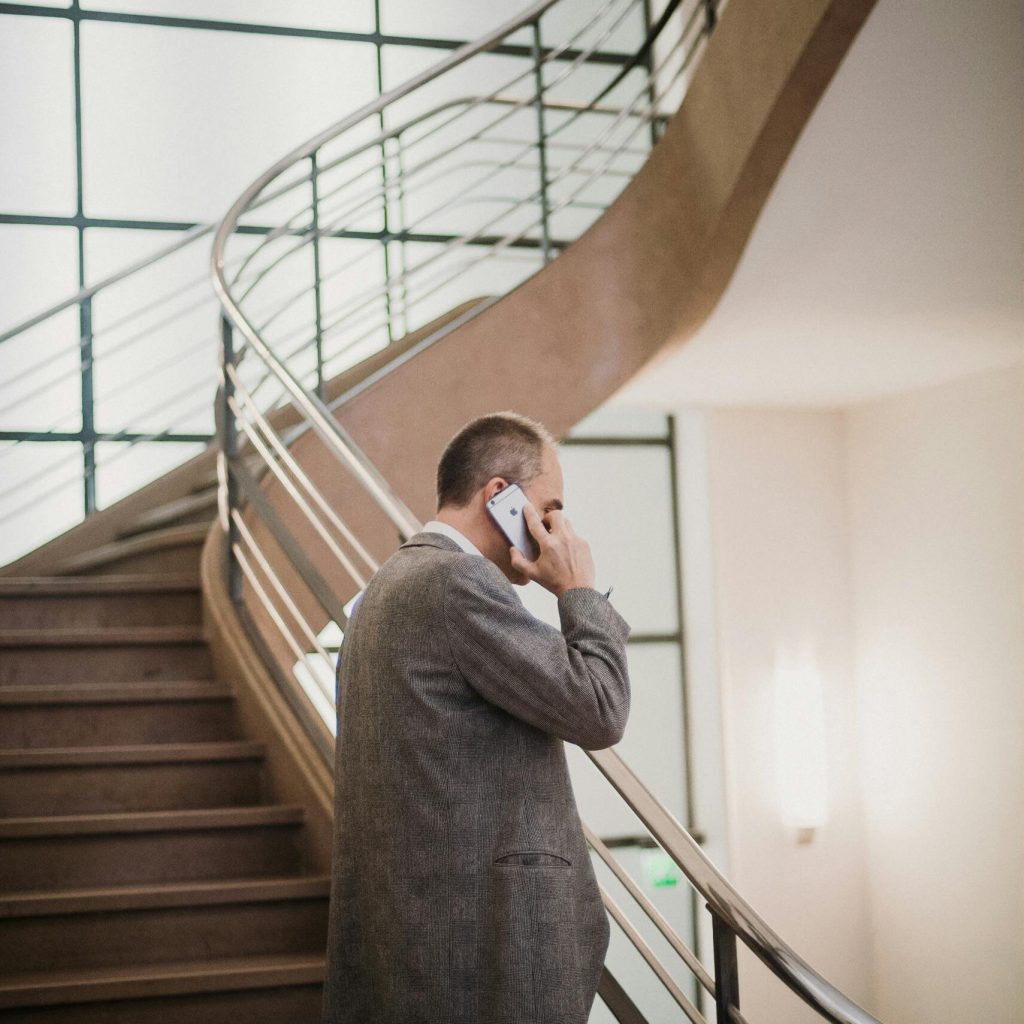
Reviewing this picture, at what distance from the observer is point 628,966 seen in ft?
20.9

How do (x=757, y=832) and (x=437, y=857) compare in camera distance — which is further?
(x=757, y=832)

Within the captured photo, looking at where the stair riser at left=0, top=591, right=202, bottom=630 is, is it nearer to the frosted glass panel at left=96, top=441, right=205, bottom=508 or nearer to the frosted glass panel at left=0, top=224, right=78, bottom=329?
the frosted glass panel at left=96, top=441, right=205, bottom=508

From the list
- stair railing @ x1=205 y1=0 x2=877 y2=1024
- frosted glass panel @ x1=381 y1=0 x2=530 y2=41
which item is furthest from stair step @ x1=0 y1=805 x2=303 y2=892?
frosted glass panel @ x1=381 y1=0 x2=530 y2=41

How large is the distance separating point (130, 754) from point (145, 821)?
0.25 m

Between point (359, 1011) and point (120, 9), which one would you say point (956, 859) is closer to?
point (359, 1011)

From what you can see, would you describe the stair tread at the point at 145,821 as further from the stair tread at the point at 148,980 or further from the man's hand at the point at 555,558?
the man's hand at the point at 555,558

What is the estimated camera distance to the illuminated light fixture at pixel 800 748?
620 centimetres

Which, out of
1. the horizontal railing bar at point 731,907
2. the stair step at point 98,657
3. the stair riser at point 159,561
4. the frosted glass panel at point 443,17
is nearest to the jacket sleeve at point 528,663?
the horizontal railing bar at point 731,907

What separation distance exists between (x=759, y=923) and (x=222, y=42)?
5.81 metres

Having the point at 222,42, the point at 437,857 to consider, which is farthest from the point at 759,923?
the point at 222,42

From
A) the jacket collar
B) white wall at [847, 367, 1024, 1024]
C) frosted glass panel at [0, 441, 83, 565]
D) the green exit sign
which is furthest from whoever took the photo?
the green exit sign

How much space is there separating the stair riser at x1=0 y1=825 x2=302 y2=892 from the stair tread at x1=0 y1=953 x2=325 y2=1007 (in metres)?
0.26

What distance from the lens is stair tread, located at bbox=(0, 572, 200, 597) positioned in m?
3.58

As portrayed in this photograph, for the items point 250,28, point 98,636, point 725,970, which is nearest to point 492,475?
point 725,970
